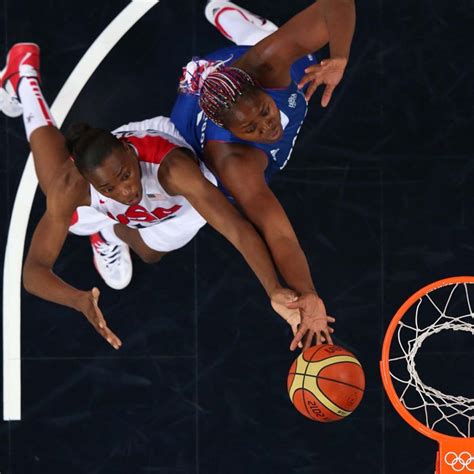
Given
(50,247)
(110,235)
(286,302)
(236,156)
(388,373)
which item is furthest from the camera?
(110,235)

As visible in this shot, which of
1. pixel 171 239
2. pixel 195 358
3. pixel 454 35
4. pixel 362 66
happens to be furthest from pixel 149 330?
pixel 454 35

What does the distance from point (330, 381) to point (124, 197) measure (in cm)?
119

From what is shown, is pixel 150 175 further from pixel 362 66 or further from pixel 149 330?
pixel 362 66

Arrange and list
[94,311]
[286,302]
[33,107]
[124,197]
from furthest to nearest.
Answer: [33,107]
[124,197]
[94,311]
[286,302]

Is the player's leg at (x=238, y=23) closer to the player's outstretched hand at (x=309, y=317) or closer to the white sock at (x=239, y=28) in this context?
the white sock at (x=239, y=28)

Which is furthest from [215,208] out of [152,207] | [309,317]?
[309,317]

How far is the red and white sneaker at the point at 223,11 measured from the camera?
14.1 ft

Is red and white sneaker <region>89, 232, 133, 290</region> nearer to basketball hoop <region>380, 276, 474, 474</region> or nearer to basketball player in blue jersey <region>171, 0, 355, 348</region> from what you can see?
basketball player in blue jersey <region>171, 0, 355, 348</region>

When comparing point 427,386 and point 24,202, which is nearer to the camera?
point 427,386

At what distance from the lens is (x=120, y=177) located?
3146 mm

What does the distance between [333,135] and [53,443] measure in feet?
8.40

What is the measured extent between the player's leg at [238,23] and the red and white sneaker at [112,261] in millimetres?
1403

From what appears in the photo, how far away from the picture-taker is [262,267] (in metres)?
3.03

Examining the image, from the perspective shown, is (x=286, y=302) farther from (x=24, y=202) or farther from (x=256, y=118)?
(x=24, y=202)
